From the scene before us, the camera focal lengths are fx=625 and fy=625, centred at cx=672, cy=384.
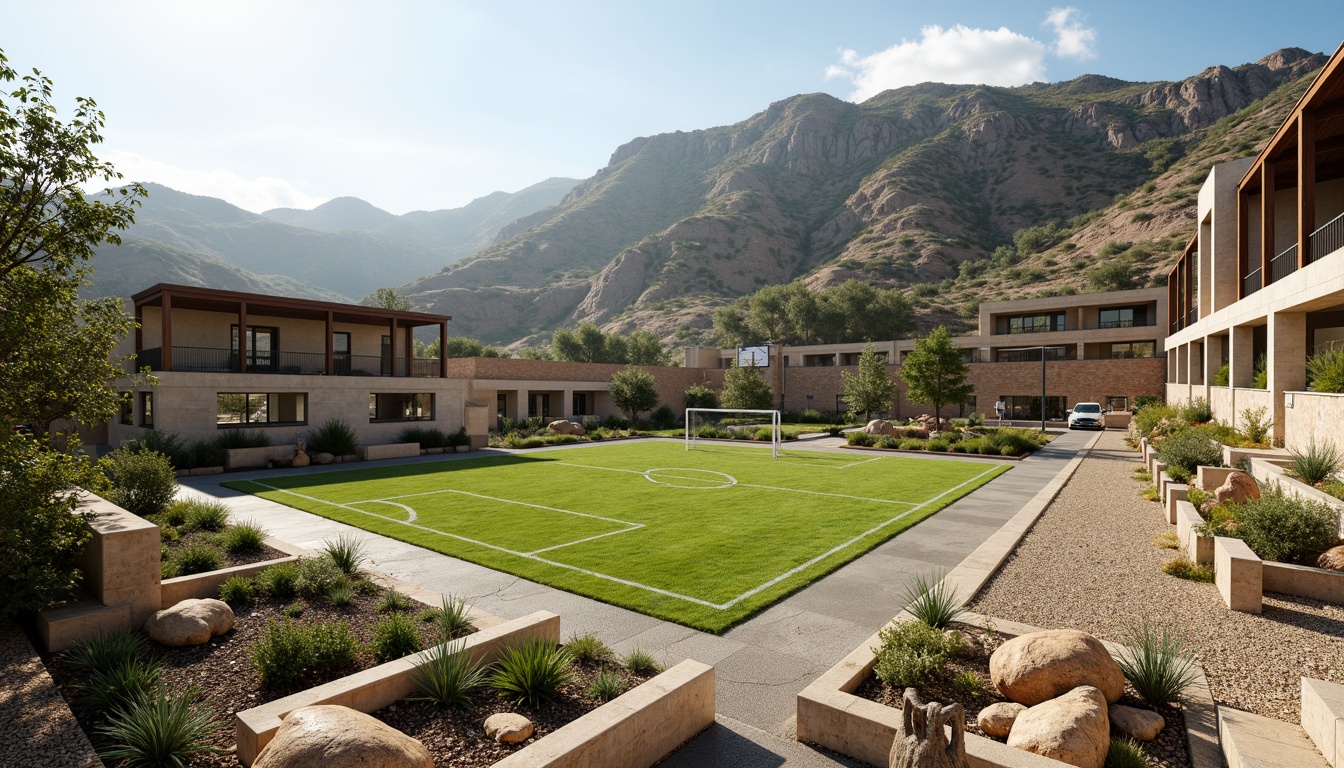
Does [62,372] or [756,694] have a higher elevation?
[62,372]

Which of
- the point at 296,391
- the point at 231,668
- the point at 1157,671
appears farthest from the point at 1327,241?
the point at 296,391

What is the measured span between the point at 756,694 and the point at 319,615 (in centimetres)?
524

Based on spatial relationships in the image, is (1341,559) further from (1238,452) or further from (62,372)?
(62,372)

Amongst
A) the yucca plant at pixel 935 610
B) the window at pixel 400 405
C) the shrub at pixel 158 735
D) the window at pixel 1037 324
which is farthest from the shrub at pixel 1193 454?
the window at pixel 1037 324

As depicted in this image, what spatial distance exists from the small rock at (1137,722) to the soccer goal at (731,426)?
72.4 ft

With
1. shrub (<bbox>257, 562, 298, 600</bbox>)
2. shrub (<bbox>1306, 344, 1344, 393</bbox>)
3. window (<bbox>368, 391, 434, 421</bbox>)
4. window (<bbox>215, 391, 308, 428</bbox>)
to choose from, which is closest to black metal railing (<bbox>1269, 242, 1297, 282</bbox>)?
shrub (<bbox>1306, 344, 1344, 393</bbox>)

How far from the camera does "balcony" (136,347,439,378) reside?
27.1 meters

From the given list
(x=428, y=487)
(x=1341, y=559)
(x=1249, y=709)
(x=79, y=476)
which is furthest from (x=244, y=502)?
(x=1341, y=559)

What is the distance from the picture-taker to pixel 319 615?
748 centimetres

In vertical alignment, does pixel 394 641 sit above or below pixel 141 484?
below

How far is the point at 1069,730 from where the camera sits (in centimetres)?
432

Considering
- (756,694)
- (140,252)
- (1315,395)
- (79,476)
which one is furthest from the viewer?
(140,252)

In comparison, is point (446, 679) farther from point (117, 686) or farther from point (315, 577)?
point (315, 577)

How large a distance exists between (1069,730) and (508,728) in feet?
13.1
